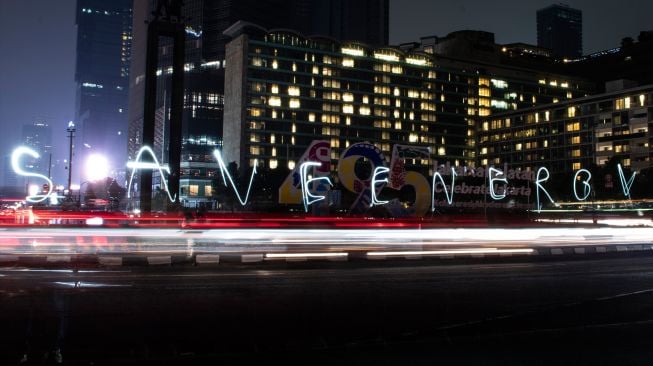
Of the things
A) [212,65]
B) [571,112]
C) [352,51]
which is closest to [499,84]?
[571,112]

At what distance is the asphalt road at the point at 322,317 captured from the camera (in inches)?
320

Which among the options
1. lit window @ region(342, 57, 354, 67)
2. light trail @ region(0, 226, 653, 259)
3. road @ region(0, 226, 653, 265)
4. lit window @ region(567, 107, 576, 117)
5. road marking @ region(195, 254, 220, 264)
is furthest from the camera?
lit window @ region(342, 57, 354, 67)

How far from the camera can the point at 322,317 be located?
10.5m

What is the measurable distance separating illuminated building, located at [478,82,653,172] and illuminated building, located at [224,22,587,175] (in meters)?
8.98

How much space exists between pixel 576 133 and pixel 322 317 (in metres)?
123

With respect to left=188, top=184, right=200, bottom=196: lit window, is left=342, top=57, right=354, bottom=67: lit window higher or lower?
higher

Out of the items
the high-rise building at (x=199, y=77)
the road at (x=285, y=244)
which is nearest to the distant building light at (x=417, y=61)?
the high-rise building at (x=199, y=77)

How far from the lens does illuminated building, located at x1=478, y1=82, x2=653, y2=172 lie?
108 m

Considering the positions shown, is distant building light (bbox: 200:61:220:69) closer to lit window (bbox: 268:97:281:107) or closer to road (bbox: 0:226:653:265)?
lit window (bbox: 268:97:281:107)

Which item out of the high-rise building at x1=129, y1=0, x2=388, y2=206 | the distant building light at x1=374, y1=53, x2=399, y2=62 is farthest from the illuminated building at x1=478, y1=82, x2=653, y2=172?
the high-rise building at x1=129, y1=0, x2=388, y2=206

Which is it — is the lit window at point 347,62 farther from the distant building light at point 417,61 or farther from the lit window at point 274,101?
the lit window at point 274,101

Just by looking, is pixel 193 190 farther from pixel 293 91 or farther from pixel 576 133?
pixel 576 133

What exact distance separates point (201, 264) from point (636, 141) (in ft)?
351

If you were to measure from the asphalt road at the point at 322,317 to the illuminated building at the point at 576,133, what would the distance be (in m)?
94.8
